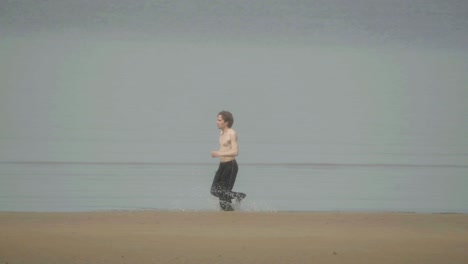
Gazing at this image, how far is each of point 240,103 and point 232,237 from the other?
21.5 m

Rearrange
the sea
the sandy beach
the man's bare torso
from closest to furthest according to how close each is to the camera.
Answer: the sandy beach, the man's bare torso, the sea

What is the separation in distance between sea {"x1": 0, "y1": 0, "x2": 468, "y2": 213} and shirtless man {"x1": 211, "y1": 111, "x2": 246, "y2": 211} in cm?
28

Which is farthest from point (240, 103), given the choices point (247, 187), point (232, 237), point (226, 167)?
point (232, 237)

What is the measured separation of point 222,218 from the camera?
435 inches

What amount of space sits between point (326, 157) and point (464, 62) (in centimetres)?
2383

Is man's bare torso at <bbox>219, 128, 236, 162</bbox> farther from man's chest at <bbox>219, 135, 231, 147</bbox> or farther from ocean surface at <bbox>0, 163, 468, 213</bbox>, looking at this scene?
ocean surface at <bbox>0, 163, 468, 213</bbox>

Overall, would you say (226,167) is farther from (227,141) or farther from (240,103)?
(240,103)

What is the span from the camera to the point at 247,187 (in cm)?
1517

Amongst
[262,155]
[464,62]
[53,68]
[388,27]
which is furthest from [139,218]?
[388,27]

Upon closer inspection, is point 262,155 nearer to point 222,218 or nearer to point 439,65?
point 222,218

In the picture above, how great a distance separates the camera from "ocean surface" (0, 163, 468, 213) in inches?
521

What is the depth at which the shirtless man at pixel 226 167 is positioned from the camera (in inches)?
471

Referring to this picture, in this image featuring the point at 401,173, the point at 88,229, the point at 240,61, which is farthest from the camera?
the point at 240,61

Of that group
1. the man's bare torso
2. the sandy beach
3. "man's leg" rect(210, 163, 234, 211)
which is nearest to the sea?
"man's leg" rect(210, 163, 234, 211)
